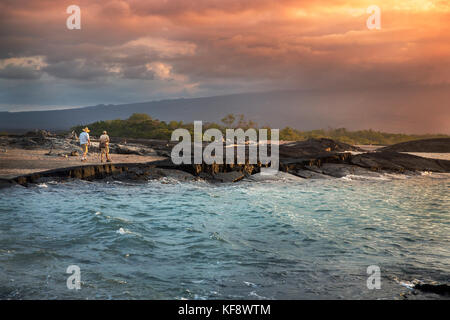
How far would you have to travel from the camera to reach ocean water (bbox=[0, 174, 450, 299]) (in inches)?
275

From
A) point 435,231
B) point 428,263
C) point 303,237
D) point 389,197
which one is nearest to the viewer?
point 428,263

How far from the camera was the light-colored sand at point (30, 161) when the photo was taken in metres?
16.8

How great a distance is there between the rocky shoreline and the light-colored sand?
1.10 metres

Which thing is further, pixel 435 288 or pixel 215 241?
pixel 215 241

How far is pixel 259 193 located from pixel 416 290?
9989 millimetres

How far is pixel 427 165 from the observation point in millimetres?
24578

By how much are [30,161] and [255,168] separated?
10.4m

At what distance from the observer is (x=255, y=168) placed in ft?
68.2

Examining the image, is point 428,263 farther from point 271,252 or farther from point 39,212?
point 39,212
